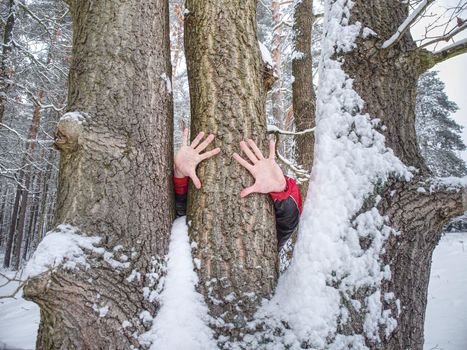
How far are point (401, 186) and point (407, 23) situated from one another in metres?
0.74

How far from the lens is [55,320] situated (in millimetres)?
1232

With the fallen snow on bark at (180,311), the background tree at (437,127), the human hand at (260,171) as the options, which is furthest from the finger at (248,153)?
the background tree at (437,127)

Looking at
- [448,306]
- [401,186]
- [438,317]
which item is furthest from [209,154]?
[448,306]

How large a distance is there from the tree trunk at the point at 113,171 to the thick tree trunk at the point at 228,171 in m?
0.21

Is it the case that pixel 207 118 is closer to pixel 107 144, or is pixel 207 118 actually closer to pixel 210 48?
pixel 210 48

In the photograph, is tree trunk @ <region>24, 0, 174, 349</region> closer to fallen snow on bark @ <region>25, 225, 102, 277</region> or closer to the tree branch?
fallen snow on bark @ <region>25, 225, 102, 277</region>

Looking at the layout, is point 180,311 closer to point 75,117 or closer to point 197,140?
point 197,140

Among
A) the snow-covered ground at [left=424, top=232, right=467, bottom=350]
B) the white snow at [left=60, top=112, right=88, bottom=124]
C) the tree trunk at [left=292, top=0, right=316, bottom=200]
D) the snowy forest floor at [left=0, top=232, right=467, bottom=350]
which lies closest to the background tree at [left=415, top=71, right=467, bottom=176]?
the snow-covered ground at [left=424, top=232, right=467, bottom=350]

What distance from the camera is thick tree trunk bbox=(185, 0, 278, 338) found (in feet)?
4.88

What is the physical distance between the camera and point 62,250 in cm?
125

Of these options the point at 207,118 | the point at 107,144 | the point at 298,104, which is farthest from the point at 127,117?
the point at 298,104

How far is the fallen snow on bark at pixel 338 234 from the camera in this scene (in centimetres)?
132

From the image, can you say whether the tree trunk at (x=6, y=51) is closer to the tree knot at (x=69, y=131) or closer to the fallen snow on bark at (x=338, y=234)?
the tree knot at (x=69, y=131)

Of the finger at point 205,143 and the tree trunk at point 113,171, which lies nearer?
the tree trunk at point 113,171
